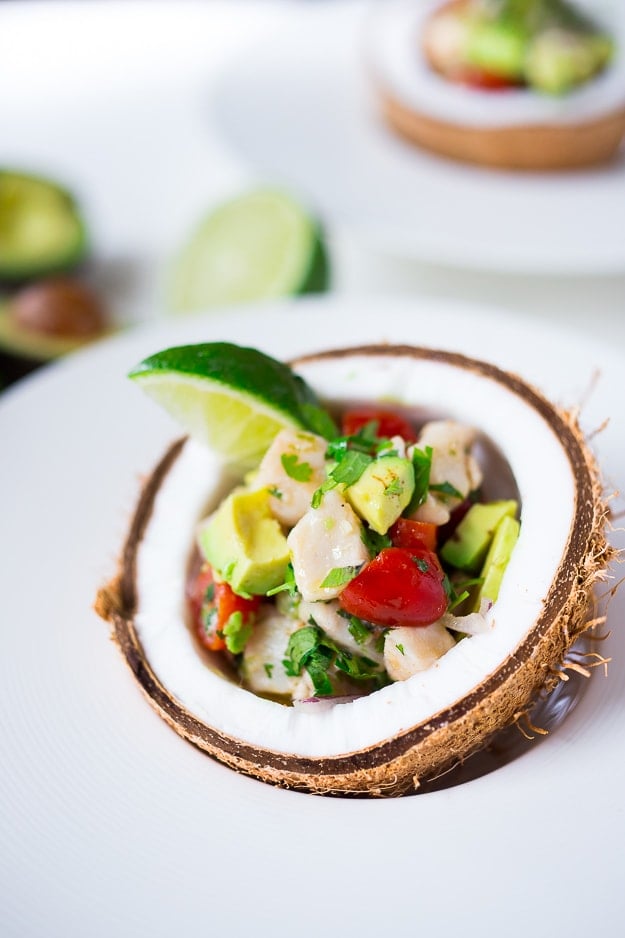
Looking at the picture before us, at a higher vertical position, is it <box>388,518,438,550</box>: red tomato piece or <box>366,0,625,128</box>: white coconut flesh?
<box>366,0,625,128</box>: white coconut flesh

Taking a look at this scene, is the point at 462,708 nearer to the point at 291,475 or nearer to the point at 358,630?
the point at 358,630

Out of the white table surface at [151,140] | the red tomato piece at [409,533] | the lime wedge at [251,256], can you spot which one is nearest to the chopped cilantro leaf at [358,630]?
the red tomato piece at [409,533]

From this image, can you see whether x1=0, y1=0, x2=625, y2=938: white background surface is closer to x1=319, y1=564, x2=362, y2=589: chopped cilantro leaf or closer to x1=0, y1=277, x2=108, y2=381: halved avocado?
x1=319, y1=564, x2=362, y2=589: chopped cilantro leaf

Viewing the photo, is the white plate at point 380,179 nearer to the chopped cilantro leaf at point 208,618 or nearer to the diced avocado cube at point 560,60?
the diced avocado cube at point 560,60

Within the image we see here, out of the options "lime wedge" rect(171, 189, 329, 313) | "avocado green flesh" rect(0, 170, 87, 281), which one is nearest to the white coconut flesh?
"lime wedge" rect(171, 189, 329, 313)

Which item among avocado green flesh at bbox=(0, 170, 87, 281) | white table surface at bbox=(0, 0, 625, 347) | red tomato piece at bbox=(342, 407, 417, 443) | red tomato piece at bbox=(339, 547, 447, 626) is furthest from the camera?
avocado green flesh at bbox=(0, 170, 87, 281)

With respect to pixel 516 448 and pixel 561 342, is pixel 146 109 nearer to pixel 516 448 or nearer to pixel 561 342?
pixel 561 342

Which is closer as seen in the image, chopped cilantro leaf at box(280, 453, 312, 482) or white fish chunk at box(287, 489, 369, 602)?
white fish chunk at box(287, 489, 369, 602)
